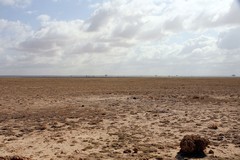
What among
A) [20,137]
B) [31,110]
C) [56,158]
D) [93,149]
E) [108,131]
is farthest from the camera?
[31,110]

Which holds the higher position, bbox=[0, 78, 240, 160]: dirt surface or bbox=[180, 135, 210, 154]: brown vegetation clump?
bbox=[180, 135, 210, 154]: brown vegetation clump

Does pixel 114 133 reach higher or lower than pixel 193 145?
lower

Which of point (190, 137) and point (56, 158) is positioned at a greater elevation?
point (190, 137)

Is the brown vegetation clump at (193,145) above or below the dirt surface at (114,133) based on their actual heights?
above

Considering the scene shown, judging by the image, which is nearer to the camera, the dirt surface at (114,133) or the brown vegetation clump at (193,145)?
the brown vegetation clump at (193,145)

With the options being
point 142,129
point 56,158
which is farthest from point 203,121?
point 56,158

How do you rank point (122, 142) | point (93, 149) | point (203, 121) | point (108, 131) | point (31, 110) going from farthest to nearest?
point (31, 110)
point (203, 121)
point (108, 131)
point (122, 142)
point (93, 149)

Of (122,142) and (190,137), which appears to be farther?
(122,142)

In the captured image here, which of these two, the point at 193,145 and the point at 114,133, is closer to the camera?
the point at 193,145

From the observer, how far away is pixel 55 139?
11.8 meters

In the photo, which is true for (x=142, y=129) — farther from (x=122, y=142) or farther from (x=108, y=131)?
(x=122, y=142)

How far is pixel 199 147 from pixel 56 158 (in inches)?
171

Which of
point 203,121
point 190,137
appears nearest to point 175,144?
point 190,137

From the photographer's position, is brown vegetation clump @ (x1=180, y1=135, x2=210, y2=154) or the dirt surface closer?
brown vegetation clump @ (x1=180, y1=135, x2=210, y2=154)
